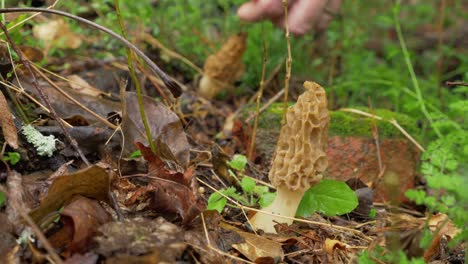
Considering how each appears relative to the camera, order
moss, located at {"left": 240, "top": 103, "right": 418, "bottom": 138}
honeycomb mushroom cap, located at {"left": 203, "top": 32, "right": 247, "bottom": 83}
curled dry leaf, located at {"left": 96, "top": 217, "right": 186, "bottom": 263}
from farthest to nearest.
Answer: honeycomb mushroom cap, located at {"left": 203, "top": 32, "right": 247, "bottom": 83} < moss, located at {"left": 240, "top": 103, "right": 418, "bottom": 138} < curled dry leaf, located at {"left": 96, "top": 217, "right": 186, "bottom": 263}

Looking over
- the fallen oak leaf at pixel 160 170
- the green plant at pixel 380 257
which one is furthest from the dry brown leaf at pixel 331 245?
the fallen oak leaf at pixel 160 170

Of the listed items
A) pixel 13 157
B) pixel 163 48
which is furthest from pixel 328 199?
pixel 163 48

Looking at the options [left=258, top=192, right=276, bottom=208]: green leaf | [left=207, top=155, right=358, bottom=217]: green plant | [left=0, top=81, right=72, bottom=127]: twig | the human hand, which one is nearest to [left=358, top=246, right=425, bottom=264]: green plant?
[left=207, top=155, right=358, bottom=217]: green plant

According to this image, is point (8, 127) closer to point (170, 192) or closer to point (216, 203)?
point (170, 192)

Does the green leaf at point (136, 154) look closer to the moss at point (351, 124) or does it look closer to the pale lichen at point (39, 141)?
the pale lichen at point (39, 141)

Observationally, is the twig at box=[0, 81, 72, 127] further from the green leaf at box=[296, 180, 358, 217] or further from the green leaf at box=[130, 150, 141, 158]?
the green leaf at box=[296, 180, 358, 217]

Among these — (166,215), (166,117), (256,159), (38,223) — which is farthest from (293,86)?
(38,223)
